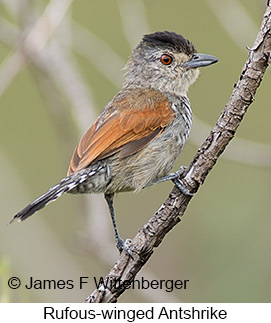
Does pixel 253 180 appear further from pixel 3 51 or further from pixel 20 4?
pixel 3 51

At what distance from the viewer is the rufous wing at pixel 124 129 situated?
447 cm

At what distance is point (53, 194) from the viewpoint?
4.05 meters

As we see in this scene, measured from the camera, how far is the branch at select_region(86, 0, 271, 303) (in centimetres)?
337

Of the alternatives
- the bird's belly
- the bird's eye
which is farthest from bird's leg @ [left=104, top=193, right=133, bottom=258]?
the bird's eye

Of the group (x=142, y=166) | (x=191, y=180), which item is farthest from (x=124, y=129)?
(x=191, y=180)

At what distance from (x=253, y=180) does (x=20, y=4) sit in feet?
9.35

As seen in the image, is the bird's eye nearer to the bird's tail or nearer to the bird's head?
the bird's head

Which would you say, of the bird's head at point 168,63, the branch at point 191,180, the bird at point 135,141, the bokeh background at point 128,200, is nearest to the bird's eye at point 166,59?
the bird's head at point 168,63

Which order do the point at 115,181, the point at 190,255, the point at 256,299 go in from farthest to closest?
the point at 190,255
the point at 256,299
the point at 115,181

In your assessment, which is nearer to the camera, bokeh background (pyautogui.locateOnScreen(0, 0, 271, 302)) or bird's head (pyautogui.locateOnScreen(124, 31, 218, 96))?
bird's head (pyautogui.locateOnScreen(124, 31, 218, 96))

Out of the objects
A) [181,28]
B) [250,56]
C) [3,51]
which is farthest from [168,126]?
[3,51]

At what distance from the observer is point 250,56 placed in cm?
332

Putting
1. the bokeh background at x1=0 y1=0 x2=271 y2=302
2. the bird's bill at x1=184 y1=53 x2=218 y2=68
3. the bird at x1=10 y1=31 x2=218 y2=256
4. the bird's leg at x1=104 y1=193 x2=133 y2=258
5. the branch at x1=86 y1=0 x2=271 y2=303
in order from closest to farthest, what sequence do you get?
the branch at x1=86 y1=0 x2=271 y2=303 → the bird's leg at x1=104 y1=193 x2=133 y2=258 → the bird at x1=10 y1=31 x2=218 y2=256 → the bird's bill at x1=184 y1=53 x2=218 y2=68 → the bokeh background at x1=0 y1=0 x2=271 y2=302

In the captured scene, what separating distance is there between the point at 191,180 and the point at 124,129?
1119 millimetres
